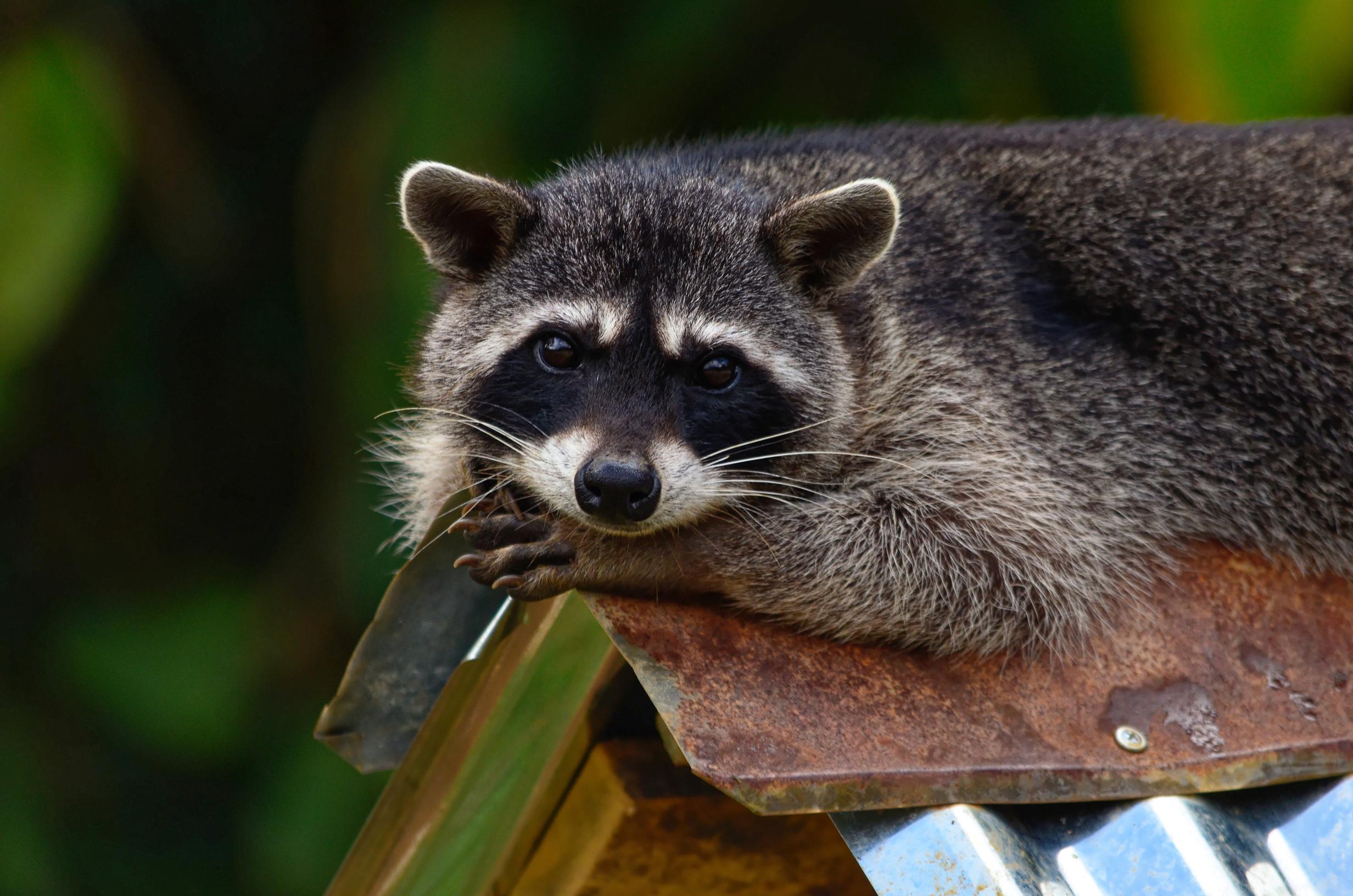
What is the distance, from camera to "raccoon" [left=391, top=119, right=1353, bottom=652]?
8.81 ft

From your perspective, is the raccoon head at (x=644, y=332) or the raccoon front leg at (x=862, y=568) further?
the raccoon head at (x=644, y=332)

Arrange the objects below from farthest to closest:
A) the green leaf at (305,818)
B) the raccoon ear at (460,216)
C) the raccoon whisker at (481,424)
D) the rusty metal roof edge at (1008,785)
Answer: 1. the green leaf at (305,818)
2. the raccoon ear at (460,216)
3. the raccoon whisker at (481,424)
4. the rusty metal roof edge at (1008,785)

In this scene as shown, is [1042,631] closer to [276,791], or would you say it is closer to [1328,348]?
[1328,348]

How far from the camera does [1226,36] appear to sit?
4.39 m

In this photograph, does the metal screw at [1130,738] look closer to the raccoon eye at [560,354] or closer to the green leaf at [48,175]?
the raccoon eye at [560,354]

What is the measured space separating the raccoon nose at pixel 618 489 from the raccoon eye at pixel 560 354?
14.5 inches

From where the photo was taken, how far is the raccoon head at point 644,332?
107 inches

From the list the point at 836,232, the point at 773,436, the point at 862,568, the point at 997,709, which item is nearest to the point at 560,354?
the point at 773,436

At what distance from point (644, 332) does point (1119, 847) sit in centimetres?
132

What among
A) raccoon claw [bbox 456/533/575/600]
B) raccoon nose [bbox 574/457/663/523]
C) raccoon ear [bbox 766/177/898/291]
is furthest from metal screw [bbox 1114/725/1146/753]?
raccoon ear [bbox 766/177/898/291]

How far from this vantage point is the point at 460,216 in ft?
10.1

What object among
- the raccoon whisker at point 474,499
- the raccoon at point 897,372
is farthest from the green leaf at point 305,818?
the raccoon whisker at point 474,499

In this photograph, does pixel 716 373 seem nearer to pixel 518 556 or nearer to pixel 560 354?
pixel 560 354

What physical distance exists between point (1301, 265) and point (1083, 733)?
167 cm
